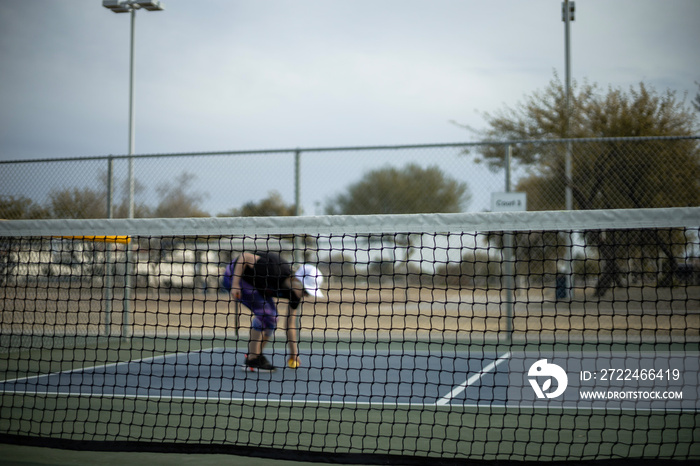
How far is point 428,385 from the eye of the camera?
594 centimetres

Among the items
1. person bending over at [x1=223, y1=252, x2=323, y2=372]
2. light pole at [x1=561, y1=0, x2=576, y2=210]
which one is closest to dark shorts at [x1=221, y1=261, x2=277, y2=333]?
person bending over at [x1=223, y1=252, x2=323, y2=372]

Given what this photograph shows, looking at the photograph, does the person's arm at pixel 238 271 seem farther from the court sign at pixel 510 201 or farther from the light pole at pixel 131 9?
the light pole at pixel 131 9

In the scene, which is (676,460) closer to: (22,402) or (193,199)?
(22,402)

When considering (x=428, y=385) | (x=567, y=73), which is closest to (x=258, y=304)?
(x=428, y=385)

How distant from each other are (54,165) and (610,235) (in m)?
7.75

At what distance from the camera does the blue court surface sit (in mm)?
5172

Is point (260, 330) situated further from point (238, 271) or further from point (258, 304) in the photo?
point (238, 271)

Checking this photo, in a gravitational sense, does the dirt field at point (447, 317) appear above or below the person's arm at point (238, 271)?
below

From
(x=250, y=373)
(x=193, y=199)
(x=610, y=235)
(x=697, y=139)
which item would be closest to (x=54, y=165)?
(x=193, y=199)

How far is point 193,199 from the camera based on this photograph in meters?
9.76

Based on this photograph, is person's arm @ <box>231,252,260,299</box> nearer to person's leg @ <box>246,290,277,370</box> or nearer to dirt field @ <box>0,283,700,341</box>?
person's leg @ <box>246,290,277,370</box>

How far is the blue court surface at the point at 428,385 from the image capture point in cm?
517

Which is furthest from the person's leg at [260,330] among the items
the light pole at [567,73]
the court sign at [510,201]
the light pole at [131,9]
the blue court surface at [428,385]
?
the light pole at [131,9]

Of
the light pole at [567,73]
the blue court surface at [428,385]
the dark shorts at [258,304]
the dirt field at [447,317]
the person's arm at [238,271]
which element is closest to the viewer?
the blue court surface at [428,385]
